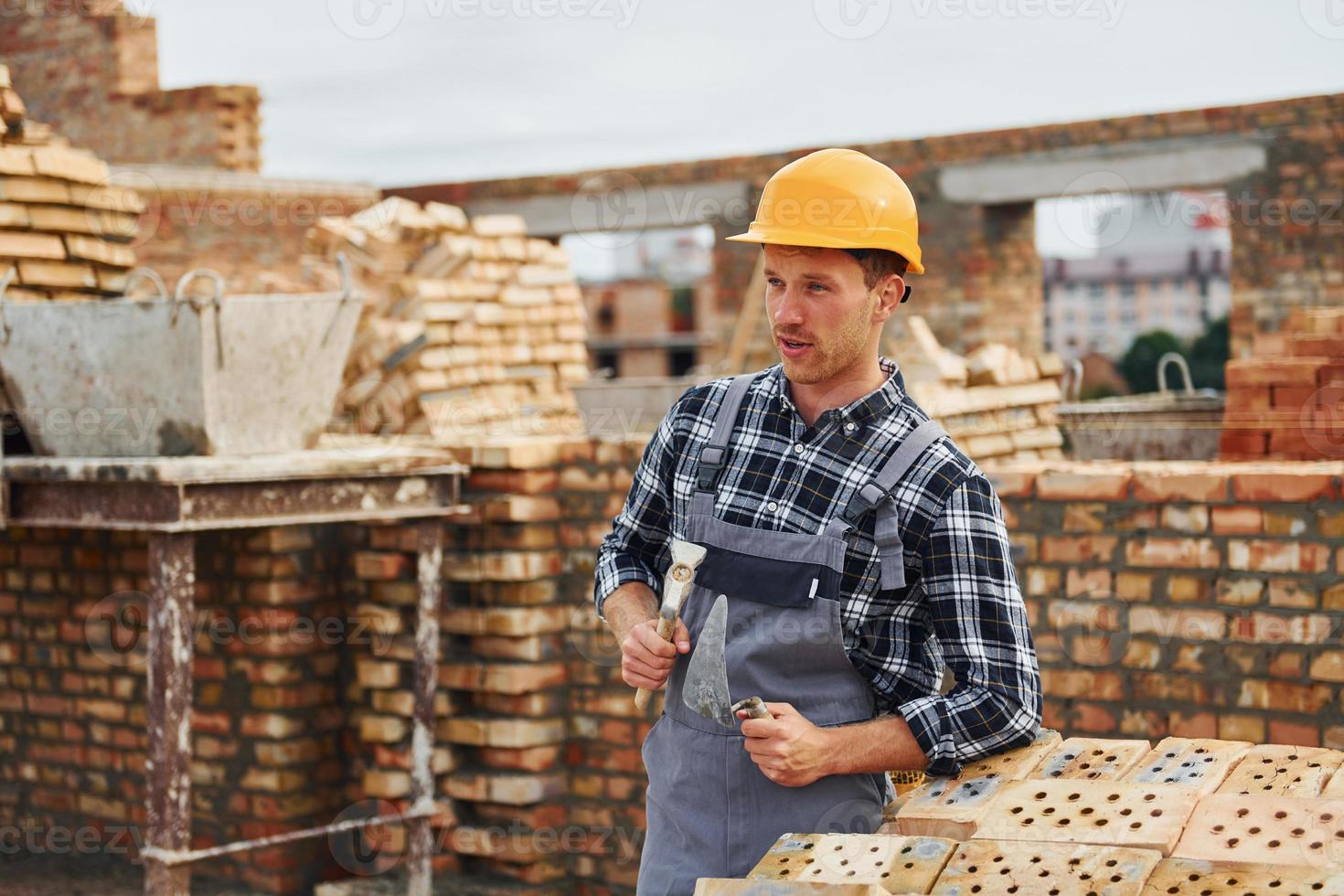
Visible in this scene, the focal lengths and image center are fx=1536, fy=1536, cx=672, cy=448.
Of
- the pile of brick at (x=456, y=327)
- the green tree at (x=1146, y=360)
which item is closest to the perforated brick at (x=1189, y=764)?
the pile of brick at (x=456, y=327)

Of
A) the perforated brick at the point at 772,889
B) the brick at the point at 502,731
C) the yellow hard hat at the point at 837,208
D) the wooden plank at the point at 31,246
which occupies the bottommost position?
the brick at the point at 502,731

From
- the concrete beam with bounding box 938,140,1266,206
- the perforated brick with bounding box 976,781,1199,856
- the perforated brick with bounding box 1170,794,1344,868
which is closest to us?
the perforated brick with bounding box 1170,794,1344,868

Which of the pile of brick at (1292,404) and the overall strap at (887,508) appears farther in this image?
the pile of brick at (1292,404)

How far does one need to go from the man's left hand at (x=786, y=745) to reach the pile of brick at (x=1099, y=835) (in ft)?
0.45

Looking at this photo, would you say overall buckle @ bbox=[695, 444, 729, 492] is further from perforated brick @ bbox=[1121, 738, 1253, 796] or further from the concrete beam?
the concrete beam

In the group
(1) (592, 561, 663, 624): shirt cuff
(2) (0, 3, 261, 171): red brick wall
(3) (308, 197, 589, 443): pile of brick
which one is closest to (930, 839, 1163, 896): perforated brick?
(1) (592, 561, 663, 624): shirt cuff

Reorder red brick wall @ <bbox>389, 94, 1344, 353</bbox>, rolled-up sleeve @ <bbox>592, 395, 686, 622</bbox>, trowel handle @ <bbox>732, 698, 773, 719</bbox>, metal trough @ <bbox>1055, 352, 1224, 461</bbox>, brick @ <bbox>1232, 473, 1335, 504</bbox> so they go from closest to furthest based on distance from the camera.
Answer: trowel handle @ <bbox>732, 698, 773, 719</bbox>
rolled-up sleeve @ <bbox>592, 395, 686, 622</bbox>
brick @ <bbox>1232, 473, 1335, 504</bbox>
metal trough @ <bbox>1055, 352, 1224, 461</bbox>
red brick wall @ <bbox>389, 94, 1344, 353</bbox>

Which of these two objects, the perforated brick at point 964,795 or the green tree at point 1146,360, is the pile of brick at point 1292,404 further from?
the green tree at point 1146,360

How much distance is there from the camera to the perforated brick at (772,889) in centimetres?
187

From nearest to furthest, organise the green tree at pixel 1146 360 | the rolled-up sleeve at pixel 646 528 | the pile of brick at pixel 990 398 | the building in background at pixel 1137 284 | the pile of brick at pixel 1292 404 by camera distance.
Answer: the rolled-up sleeve at pixel 646 528 < the pile of brick at pixel 1292 404 < the pile of brick at pixel 990 398 < the green tree at pixel 1146 360 < the building in background at pixel 1137 284

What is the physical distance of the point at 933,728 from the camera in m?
2.32

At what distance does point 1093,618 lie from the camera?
15.1 ft

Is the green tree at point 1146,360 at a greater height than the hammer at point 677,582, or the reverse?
the hammer at point 677,582

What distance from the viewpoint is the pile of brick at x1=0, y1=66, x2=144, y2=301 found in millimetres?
5824
